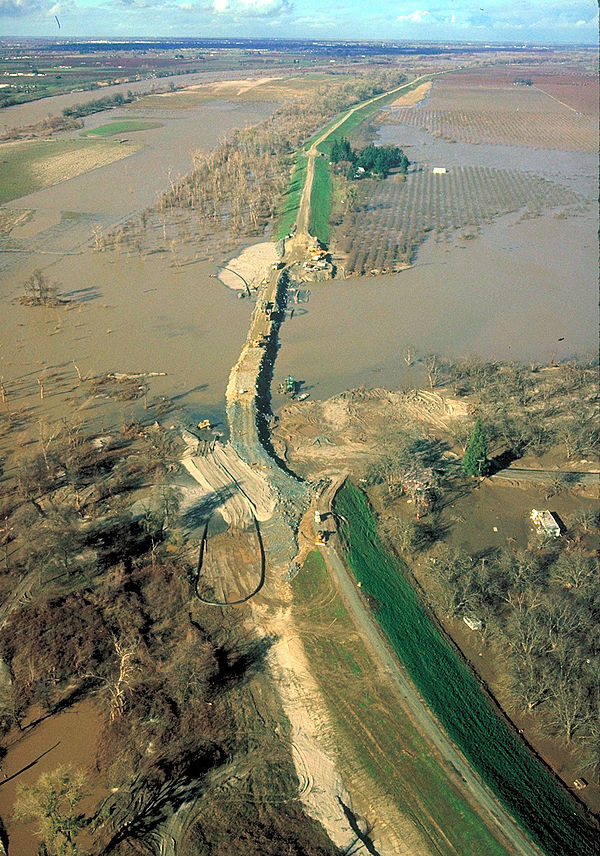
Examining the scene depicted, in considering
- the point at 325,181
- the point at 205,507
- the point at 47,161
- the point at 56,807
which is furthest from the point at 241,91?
the point at 56,807

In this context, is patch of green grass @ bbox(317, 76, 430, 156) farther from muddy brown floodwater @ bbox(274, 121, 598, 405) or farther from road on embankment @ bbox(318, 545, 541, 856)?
road on embankment @ bbox(318, 545, 541, 856)

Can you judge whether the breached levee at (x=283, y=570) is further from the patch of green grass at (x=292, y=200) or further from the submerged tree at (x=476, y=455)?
the patch of green grass at (x=292, y=200)

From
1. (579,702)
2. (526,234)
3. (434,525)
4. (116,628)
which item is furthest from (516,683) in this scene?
(526,234)

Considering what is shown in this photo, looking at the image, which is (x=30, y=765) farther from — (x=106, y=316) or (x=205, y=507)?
(x=106, y=316)

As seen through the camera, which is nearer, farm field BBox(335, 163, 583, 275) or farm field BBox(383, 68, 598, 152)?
farm field BBox(335, 163, 583, 275)

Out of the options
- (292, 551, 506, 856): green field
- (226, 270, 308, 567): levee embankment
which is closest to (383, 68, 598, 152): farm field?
(226, 270, 308, 567): levee embankment

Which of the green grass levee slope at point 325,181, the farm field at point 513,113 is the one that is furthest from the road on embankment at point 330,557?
the farm field at point 513,113
